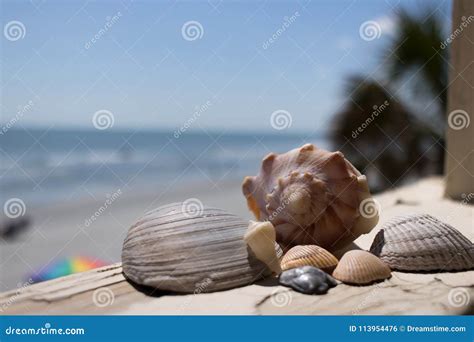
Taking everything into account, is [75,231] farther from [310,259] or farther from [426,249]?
[426,249]

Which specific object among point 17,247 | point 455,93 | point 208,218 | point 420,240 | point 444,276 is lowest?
point 17,247

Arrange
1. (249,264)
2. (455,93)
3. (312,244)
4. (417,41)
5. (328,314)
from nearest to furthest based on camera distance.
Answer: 1. (328,314)
2. (249,264)
3. (312,244)
4. (455,93)
5. (417,41)

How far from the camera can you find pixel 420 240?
3559mm

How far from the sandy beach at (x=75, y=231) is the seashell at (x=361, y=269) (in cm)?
266

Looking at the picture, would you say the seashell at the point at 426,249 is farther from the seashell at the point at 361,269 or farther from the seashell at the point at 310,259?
the seashell at the point at 310,259

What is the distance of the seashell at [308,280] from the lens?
312 cm

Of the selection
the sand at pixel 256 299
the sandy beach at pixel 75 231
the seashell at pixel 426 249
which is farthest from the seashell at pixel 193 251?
the sandy beach at pixel 75 231

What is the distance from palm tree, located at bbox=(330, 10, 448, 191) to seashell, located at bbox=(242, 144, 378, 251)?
7712 mm

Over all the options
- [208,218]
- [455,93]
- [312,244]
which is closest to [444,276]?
[312,244]

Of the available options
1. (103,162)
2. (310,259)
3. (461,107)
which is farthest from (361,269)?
(103,162)

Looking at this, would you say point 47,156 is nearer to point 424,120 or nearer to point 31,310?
point 424,120

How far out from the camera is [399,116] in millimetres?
11859

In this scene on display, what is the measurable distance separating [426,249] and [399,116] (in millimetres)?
8861

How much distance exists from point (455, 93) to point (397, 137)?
17.0ft
